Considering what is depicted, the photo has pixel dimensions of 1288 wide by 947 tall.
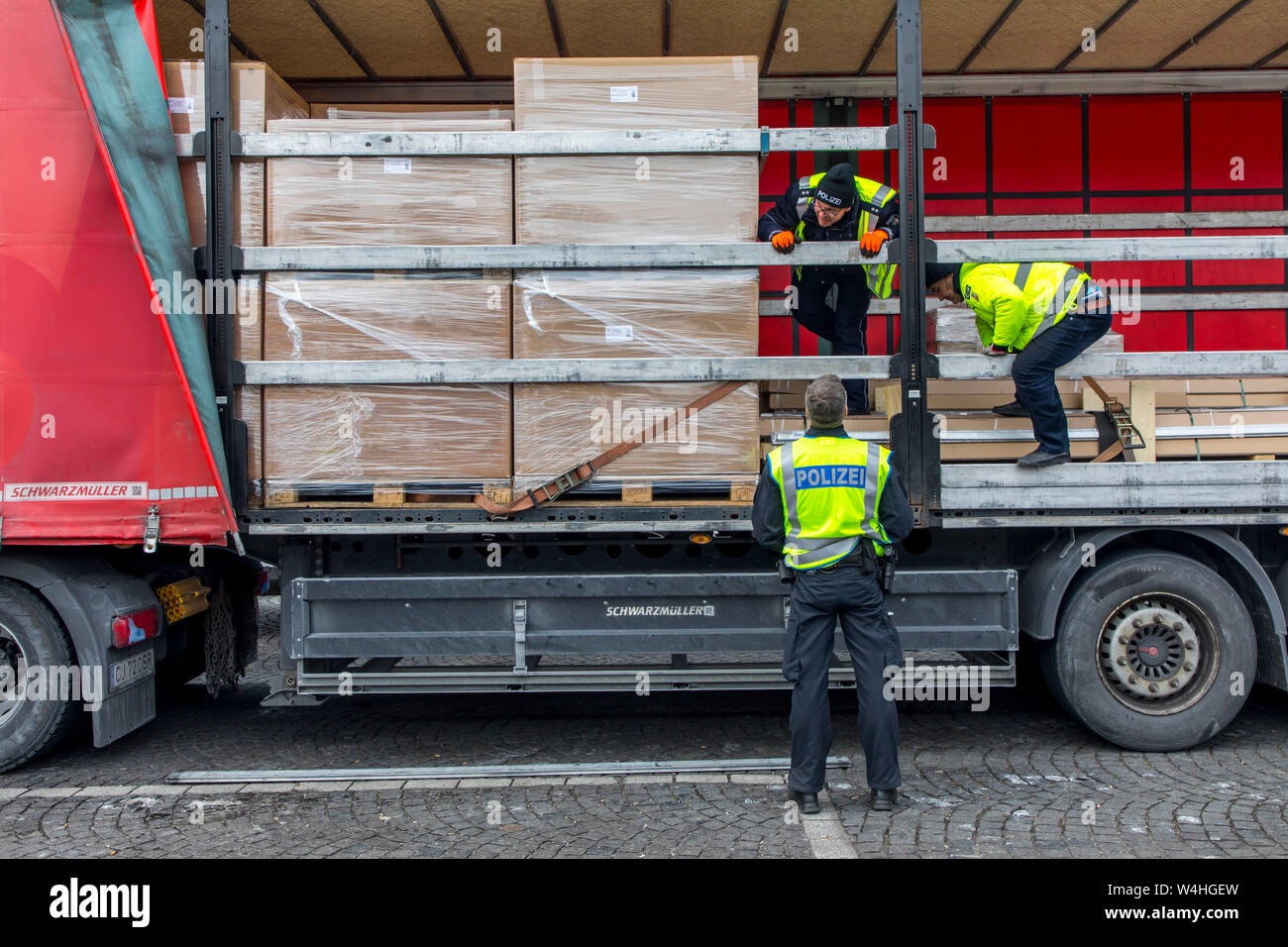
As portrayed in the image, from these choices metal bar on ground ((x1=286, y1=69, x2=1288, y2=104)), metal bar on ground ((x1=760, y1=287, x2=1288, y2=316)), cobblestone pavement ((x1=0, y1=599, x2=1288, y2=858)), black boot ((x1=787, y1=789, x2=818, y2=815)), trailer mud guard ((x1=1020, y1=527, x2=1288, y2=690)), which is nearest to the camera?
cobblestone pavement ((x1=0, y1=599, x2=1288, y2=858))

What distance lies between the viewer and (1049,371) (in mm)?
4504

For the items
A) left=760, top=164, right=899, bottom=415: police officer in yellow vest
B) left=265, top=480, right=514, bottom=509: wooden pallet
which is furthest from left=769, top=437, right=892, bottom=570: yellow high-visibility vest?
left=265, top=480, right=514, bottom=509: wooden pallet

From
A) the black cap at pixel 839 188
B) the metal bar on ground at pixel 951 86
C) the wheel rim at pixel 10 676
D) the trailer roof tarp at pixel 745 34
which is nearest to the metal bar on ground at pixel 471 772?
the wheel rim at pixel 10 676

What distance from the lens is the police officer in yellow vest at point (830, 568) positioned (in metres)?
4.01

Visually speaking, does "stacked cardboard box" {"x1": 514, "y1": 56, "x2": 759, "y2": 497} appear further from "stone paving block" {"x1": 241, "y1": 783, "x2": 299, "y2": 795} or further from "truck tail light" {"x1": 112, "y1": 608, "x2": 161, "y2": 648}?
"truck tail light" {"x1": 112, "y1": 608, "x2": 161, "y2": 648}

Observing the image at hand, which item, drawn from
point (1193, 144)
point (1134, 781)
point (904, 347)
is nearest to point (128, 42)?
point (904, 347)

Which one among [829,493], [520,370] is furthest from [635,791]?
[520,370]

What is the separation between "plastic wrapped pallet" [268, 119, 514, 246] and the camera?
4.38 metres

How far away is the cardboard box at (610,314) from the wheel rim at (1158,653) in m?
2.41

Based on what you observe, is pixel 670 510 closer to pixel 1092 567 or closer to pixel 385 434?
pixel 385 434

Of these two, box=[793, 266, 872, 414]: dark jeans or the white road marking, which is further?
box=[793, 266, 872, 414]: dark jeans

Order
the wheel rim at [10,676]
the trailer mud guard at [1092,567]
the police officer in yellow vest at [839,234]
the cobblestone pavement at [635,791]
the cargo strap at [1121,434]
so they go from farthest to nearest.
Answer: the police officer in yellow vest at [839,234]
the cargo strap at [1121,434]
the trailer mud guard at [1092,567]
the wheel rim at [10,676]
the cobblestone pavement at [635,791]

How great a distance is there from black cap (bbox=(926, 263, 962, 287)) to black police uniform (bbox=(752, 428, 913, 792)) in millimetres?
1141

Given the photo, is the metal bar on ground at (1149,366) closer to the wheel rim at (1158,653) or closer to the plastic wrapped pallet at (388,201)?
the wheel rim at (1158,653)
